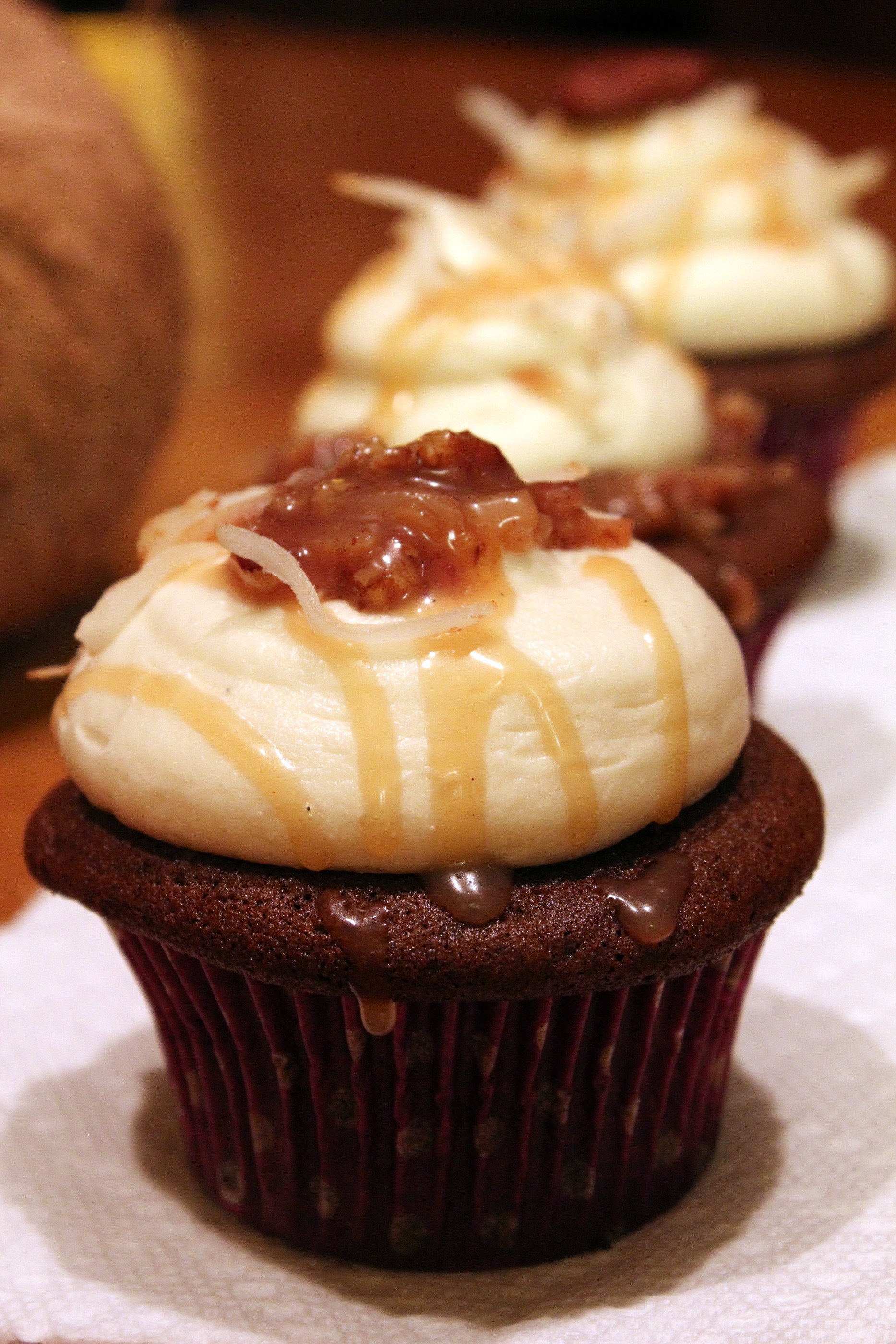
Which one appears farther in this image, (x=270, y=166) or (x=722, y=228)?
(x=270, y=166)

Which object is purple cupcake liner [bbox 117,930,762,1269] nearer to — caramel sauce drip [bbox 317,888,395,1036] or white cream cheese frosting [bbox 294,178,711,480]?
caramel sauce drip [bbox 317,888,395,1036]

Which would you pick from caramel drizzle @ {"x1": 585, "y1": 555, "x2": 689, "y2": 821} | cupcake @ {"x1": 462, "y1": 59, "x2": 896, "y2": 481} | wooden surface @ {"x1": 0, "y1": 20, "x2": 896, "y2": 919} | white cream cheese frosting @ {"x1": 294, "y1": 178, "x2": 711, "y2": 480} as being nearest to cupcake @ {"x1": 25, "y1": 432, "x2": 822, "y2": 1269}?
caramel drizzle @ {"x1": 585, "y1": 555, "x2": 689, "y2": 821}

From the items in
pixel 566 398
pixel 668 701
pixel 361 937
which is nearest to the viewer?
pixel 361 937

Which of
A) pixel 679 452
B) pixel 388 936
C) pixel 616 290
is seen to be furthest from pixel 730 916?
pixel 616 290

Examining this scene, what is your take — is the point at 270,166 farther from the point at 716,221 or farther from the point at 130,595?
the point at 130,595

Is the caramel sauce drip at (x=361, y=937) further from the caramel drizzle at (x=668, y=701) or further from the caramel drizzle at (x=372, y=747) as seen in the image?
the caramel drizzle at (x=668, y=701)

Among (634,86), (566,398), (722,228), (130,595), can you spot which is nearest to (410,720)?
(130,595)
